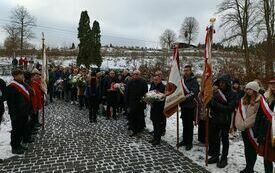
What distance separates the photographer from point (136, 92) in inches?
391

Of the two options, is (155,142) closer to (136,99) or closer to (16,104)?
(136,99)

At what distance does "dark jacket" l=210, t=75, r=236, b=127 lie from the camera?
689cm

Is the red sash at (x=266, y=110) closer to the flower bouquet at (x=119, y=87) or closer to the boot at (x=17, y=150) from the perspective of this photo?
the boot at (x=17, y=150)

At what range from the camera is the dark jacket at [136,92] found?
9.95 meters

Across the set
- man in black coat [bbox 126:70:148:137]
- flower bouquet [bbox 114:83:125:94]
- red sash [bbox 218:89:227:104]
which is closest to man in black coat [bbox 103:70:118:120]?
flower bouquet [bbox 114:83:125:94]

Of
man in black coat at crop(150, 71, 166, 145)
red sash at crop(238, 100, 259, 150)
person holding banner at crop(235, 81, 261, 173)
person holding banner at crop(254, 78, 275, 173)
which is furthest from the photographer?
man in black coat at crop(150, 71, 166, 145)

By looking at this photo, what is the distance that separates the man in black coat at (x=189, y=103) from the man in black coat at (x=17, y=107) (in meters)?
Answer: 4.19

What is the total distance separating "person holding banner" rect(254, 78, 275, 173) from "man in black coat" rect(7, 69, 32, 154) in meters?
5.73

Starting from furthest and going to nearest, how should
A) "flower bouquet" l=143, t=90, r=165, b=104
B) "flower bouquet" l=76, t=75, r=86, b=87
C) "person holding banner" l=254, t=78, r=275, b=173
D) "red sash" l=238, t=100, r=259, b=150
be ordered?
"flower bouquet" l=76, t=75, r=86, b=87, "flower bouquet" l=143, t=90, r=165, b=104, "red sash" l=238, t=100, r=259, b=150, "person holding banner" l=254, t=78, r=275, b=173

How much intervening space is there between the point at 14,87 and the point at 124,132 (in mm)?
3973

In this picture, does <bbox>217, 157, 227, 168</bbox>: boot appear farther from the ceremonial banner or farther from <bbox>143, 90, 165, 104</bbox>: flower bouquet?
<bbox>143, 90, 165, 104</bbox>: flower bouquet

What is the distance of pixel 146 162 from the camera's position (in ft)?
24.3

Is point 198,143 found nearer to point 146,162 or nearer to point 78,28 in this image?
point 146,162

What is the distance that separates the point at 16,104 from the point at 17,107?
0.29ft
